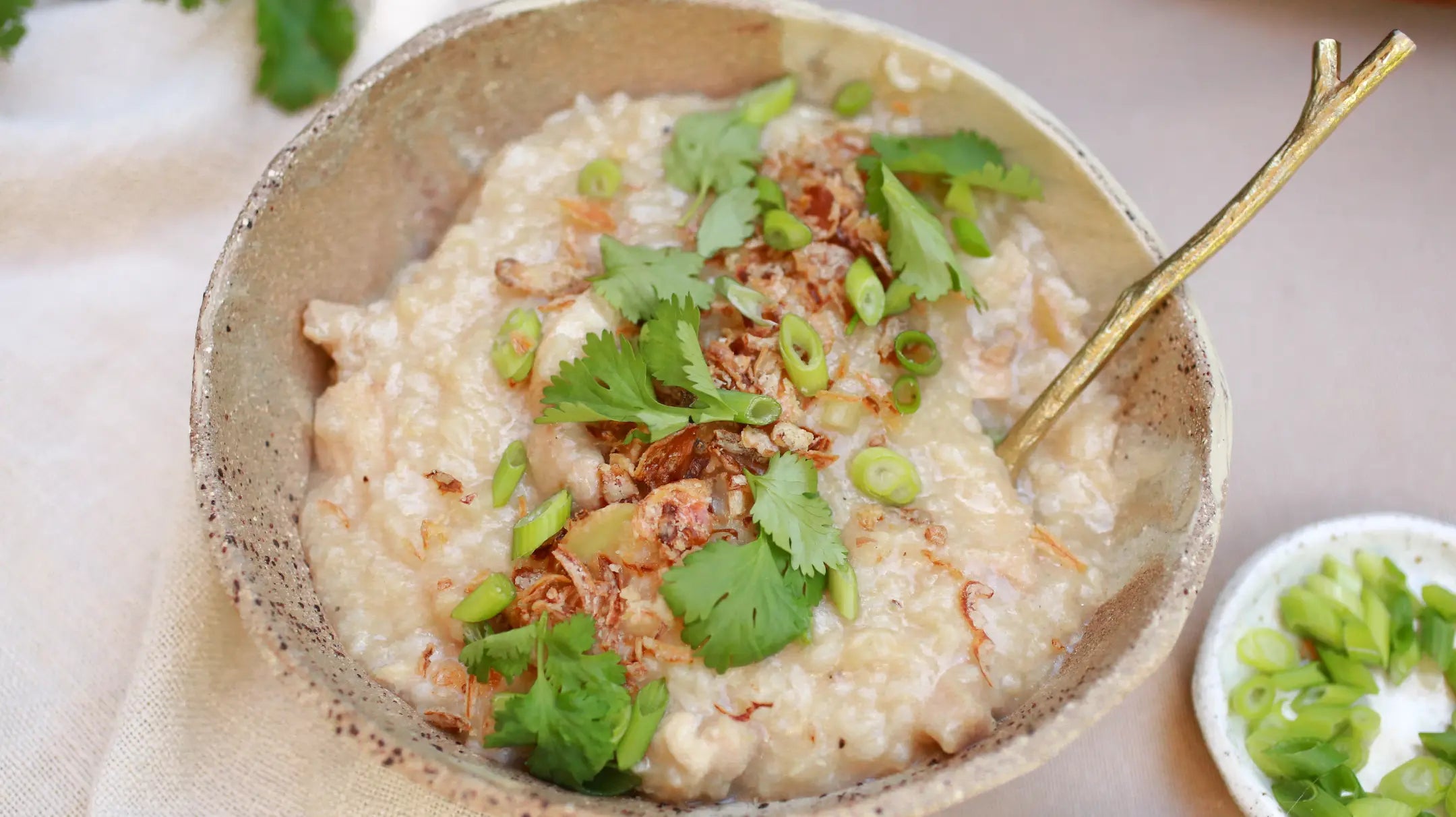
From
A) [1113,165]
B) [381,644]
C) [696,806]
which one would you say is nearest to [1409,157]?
[1113,165]

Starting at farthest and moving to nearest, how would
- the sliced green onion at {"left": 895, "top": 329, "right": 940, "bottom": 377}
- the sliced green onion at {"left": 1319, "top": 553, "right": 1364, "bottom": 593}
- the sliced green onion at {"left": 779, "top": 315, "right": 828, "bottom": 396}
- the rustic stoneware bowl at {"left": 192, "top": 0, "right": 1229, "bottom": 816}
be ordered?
the sliced green onion at {"left": 1319, "top": 553, "right": 1364, "bottom": 593} → the sliced green onion at {"left": 895, "top": 329, "right": 940, "bottom": 377} → the sliced green onion at {"left": 779, "top": 315, "right": 828, "bottom": 396} → the rustic stoneware bowl at {"left": 192, "top": 0, "right": 1229, "bottom": 816}

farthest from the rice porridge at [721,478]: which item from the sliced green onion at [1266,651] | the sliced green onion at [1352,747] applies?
the sliced green onion at [1352,747]

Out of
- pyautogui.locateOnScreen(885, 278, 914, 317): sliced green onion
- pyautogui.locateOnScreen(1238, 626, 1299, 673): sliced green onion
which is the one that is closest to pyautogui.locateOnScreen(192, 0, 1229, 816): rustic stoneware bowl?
pyautogui.locateOnScreen(885, 278, 914, 317): sliced green onion

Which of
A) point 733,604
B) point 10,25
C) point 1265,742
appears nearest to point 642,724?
point 733,604

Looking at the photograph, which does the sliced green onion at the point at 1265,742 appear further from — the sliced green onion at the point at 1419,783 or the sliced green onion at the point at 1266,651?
the sliced green onion at the point at 1419,783

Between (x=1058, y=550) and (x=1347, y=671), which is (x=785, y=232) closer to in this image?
(x=1058, y=550)

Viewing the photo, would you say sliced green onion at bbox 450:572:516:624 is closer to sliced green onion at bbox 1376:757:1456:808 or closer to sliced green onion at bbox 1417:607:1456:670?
sliced green onion at bbox 1376:757:1456:808
